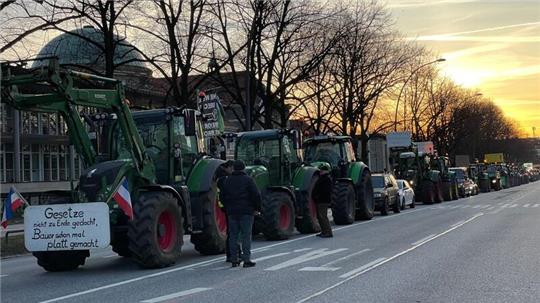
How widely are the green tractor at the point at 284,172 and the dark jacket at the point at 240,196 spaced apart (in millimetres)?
4358

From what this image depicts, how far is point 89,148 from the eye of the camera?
11.6 m

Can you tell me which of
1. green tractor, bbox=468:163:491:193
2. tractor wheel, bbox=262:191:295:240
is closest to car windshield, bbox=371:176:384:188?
tractor wheel, bbox=262:191:295:240

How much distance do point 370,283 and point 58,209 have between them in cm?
520

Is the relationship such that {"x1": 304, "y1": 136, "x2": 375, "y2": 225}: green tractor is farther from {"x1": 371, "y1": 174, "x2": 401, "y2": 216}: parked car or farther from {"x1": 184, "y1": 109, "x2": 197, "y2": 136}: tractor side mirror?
{"x1": 184, "y1": 109, "x2": 197, "y2": 136}: tractor side mirror

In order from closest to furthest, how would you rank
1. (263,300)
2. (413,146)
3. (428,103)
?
(263,300) → (413,146) → (428,103)

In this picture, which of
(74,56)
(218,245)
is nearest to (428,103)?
(74,56)

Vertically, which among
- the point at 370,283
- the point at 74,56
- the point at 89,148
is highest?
the point at 74,56

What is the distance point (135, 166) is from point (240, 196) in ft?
6.47

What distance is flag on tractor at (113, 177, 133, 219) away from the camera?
10406 millimetres

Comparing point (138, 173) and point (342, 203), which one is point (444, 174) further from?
point (138, 173)

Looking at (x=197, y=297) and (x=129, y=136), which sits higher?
(x=129, y=136)

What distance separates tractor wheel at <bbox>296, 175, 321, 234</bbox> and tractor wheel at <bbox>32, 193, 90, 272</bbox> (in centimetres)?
687

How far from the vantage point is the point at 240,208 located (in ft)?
36.3

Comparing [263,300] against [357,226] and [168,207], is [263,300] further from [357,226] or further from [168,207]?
[357,226]
